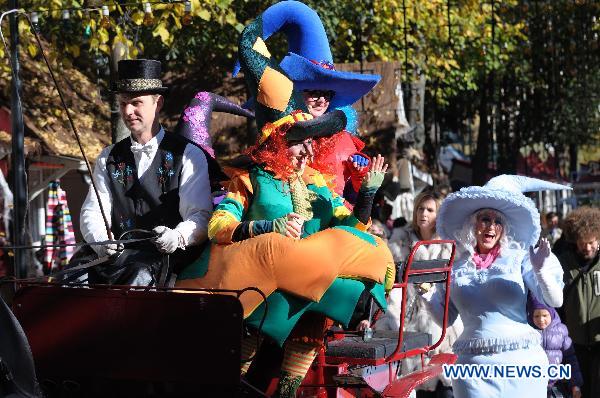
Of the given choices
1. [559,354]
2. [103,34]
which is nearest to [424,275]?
[559,354]

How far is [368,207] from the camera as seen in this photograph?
5707mm

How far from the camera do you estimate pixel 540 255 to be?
21.7ft

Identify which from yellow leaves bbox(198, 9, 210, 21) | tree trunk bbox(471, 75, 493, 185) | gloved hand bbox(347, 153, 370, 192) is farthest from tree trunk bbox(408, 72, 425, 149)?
gloved hand bbox(347, 153, 370, 192)

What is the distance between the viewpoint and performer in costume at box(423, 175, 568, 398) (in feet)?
22.0

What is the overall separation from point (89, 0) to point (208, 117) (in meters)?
4.35

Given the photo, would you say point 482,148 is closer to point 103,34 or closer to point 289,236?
point 103,34

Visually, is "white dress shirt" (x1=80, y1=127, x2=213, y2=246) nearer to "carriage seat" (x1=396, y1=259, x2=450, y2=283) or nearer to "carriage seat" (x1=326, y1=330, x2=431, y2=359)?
"carriage seat" (x1=326, y1=330, x2=431, y2=359)

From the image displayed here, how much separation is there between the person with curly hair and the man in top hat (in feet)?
14.0

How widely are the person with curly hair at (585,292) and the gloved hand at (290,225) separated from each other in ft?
14.5

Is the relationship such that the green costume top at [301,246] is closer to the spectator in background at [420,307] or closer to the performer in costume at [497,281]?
the performer in costume at [497,281]

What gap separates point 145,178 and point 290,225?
0.97 metres

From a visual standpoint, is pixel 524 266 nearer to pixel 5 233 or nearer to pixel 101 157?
pixel 101 157

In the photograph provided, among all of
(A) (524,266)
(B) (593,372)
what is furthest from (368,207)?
(B) (593,372)

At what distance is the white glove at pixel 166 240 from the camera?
17.5 ft
